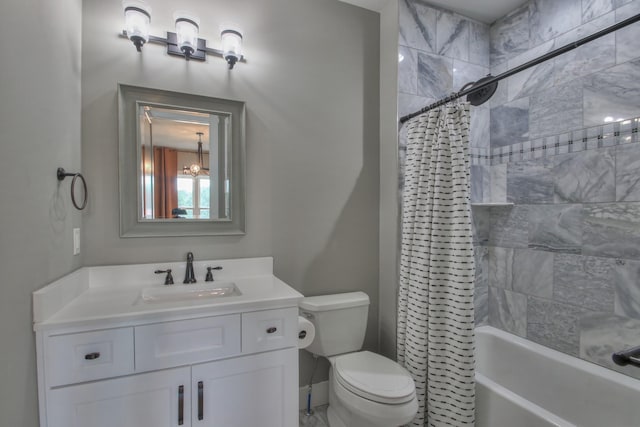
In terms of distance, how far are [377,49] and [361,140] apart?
2.26 ft

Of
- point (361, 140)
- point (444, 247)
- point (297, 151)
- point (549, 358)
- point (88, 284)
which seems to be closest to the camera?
point (88, 284)

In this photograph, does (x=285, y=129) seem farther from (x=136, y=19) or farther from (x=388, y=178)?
(x=136, y=19)

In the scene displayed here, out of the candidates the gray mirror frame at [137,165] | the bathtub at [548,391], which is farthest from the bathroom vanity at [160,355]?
the bathtub at [548,391]

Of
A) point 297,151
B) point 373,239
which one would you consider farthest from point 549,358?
point 297,151

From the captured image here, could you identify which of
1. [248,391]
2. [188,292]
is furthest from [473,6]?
[248,391]

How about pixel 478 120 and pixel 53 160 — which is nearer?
pixel 53 160

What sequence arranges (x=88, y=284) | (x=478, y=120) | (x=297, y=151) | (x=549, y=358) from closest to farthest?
1. (x=88, y=284)
2. (x=549, y=358)
3. (x=297, y=151)
4. (x=478, y=120)

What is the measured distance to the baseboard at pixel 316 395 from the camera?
1.99 m

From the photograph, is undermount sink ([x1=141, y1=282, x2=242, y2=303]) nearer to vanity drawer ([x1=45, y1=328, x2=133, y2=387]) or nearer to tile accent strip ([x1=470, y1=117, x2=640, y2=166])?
vanity drawer ([x1=45, y1=328, x2=133, y2=387])

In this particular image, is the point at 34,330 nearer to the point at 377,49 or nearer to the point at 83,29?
the point at 83,29

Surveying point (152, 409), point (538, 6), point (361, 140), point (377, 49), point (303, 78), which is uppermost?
point (538, 6)

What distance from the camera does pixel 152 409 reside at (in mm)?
1190

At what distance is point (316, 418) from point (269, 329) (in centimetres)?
97

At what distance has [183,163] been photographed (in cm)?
172
